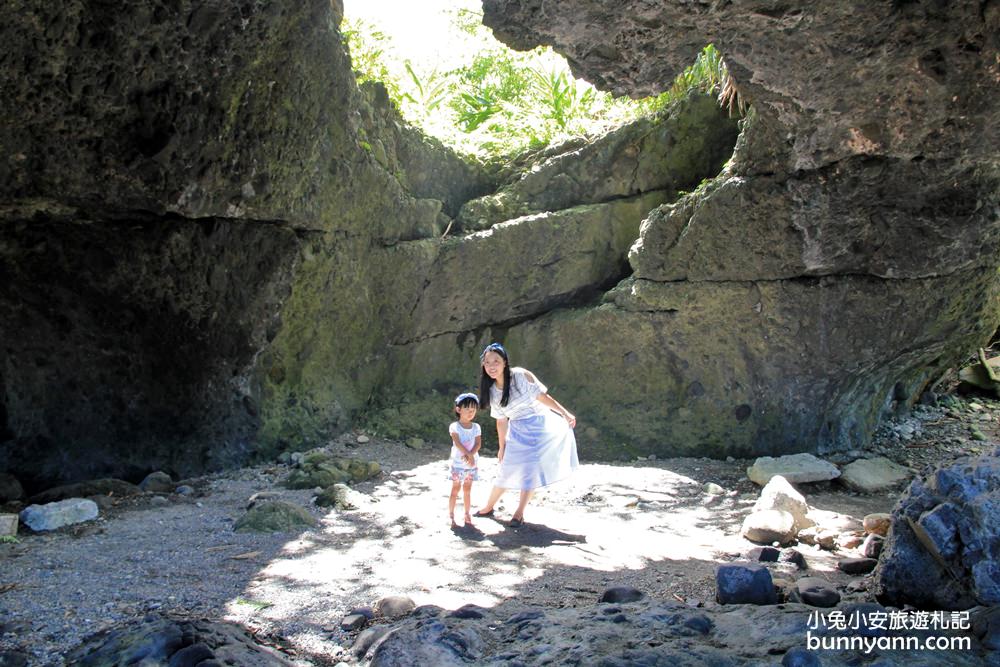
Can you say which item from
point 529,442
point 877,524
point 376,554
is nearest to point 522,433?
point 529,442

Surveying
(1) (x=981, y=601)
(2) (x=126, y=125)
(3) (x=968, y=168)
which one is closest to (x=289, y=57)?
(2) (x=126, y=125)

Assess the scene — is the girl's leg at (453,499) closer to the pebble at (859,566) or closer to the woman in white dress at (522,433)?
the woman in white dress at (522,433)

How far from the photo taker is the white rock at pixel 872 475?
6836 mm

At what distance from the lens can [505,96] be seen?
1138cm

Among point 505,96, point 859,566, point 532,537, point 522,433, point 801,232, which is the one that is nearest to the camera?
point 859,566

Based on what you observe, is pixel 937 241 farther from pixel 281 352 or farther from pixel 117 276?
pixel 117 276

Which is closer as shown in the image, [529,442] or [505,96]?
[529,442]

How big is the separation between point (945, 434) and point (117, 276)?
25.5 feet

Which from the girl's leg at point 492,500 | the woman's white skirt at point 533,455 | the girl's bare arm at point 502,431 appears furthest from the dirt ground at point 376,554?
the girl's bare arm at point 502,431

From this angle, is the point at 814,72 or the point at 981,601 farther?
the point at 814,72

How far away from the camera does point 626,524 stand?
594 centimetres

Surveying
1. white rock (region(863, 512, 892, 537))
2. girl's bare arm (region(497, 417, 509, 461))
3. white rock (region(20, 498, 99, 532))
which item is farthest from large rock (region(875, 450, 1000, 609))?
white rock (region(20, 498, 99, 532))

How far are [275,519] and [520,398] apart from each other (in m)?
1.80

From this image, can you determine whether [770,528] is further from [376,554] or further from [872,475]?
[376,554]
